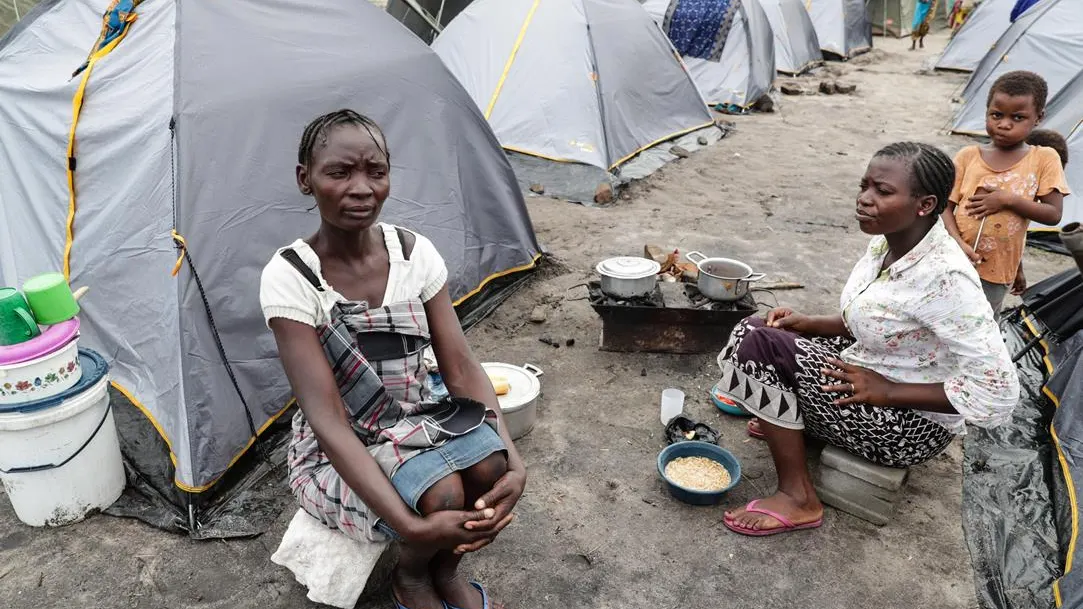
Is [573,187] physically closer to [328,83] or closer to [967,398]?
[328,83]

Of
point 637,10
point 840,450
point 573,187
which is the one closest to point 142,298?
point 840,450

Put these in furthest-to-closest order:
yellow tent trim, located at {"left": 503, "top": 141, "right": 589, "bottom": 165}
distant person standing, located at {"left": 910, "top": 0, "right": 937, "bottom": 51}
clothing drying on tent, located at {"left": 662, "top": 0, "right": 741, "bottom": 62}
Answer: distant person standing, located at {"left": 910, "top": 0, "right": 937, "bottom": 51} < clothing drying on tent, located at {"left": 662, "top": 0, "right": 741, "bottom": 62} < yellow tent trim, located at {"left": 503, "top": 141, "right": 589, "bottom": 165}

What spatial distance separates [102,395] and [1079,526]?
3.60 metres

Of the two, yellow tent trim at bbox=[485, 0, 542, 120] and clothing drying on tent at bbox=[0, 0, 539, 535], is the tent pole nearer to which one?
yellow tent trim at bbox=[485, 0, 542, 120]

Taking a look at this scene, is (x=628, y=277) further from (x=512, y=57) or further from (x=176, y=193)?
(x=512, y=57)

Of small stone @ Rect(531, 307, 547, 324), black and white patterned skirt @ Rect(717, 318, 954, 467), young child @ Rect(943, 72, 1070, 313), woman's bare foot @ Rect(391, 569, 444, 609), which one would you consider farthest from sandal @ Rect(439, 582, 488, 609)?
young child @ Rect(943, 72, 1070, 313)

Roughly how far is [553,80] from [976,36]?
1114cm

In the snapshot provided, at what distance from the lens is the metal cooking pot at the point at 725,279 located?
3.64 m

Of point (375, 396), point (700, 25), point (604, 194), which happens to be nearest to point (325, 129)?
point (375, 396)

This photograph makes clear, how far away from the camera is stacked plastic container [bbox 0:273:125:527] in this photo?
2.34 m

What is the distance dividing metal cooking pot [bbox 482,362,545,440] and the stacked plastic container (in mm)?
1544

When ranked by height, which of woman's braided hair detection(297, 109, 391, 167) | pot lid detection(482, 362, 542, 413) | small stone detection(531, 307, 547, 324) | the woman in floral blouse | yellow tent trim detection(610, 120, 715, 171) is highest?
woman's braided hair detection(297, 109, 391, 167)

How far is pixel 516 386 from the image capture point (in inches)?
128

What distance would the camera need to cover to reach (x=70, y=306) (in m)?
2.50
